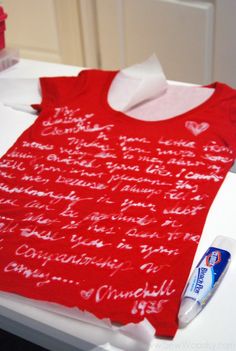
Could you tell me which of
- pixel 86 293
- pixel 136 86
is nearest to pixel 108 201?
pixel 86 293

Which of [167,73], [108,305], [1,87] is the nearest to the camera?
[108,305]

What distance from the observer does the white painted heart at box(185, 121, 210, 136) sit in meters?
0.88

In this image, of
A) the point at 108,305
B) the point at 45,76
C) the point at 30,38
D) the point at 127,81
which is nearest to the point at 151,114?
the point at 127,81

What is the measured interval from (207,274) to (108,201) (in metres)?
0.21

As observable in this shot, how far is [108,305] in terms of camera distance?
0.58m

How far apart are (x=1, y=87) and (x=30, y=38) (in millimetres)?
997

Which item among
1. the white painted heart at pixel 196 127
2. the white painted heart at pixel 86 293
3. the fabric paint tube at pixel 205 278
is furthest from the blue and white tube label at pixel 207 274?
the white painted heart at pixel 196 127

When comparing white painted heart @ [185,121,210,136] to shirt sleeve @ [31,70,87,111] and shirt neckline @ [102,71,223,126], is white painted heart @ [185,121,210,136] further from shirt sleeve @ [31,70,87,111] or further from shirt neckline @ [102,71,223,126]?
shirt sleeve @ [31,70,87,111]

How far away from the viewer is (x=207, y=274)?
1.99 ft

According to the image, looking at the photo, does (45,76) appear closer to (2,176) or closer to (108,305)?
(2,176)

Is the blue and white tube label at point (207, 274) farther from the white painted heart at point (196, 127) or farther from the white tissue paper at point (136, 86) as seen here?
the white tissue paper at point (136, 86)

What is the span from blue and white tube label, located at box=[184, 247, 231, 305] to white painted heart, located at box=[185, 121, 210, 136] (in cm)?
30

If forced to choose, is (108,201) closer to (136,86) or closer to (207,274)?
(207,274)

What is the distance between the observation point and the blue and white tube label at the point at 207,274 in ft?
1.91
